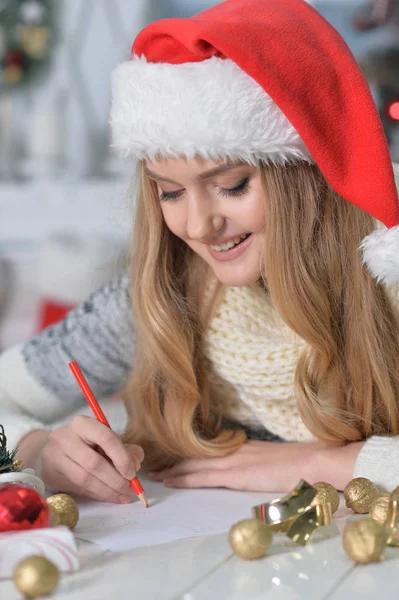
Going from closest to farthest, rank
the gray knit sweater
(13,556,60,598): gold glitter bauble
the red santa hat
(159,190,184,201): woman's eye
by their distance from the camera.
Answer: (13,556,60,598): gold glitter bauble < the red santa hat < (159,190,184,201): woman's eye < the gray knit sweater

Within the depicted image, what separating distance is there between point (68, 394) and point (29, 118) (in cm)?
133

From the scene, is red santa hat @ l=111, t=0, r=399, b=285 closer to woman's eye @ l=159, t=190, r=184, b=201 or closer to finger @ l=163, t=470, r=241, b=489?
woman's eye @ l=159, t=190, r=184, b=201

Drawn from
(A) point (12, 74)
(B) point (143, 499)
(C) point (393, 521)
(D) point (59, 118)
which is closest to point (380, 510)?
(C) point (393, 521)

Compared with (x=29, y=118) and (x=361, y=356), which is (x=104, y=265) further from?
(x=361, y=356)

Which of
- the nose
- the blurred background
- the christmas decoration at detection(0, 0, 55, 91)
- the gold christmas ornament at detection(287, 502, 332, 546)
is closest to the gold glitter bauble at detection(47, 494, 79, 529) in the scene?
the gold christmas ornament at detection(287, 502, 332, 546)

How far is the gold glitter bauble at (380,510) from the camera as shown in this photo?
0.78m

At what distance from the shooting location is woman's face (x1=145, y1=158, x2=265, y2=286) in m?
0.94

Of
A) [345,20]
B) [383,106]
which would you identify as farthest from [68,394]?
[345,20]

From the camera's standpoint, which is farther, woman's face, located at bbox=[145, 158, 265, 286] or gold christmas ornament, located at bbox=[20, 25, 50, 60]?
gold christmas ornament, located at bbox=[20, 25, 50, 60]

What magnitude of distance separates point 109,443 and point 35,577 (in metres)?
0.30

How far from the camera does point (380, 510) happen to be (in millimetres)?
789

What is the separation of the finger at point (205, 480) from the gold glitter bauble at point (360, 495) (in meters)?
0.18

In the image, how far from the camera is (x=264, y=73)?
2.86 ft

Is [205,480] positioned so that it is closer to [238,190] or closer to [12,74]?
[238,190]
